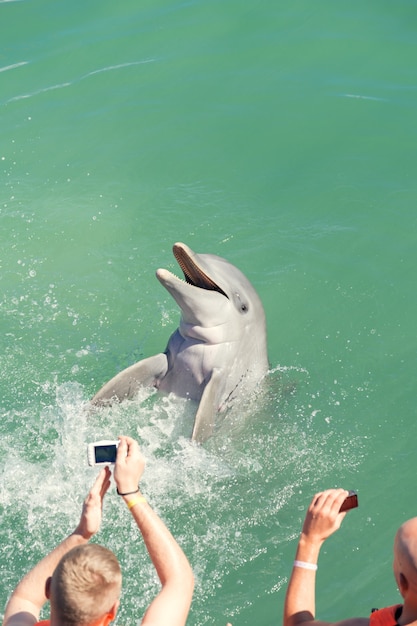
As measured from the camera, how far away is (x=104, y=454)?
182 inches

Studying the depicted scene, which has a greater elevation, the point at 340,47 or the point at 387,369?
the point at 340,47

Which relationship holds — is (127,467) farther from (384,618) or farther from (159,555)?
(384,618)

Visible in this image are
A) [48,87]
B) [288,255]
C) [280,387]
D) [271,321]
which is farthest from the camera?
[48,87]

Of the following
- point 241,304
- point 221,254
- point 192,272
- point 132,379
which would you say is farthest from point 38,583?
point 221,254

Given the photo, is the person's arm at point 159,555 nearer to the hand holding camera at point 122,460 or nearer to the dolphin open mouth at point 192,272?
the hand holding camera at point 122,460

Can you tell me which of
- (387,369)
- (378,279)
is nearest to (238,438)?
(387,369)

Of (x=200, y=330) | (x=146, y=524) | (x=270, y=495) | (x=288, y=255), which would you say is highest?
(x=146, y=524)

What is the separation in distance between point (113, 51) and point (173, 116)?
264 centimetres

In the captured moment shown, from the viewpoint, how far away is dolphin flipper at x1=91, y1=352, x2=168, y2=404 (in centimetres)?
770

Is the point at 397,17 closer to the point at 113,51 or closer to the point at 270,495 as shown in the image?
the point at 113,51

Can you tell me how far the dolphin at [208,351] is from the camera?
7.49 metres

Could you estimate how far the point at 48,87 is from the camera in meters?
14.4

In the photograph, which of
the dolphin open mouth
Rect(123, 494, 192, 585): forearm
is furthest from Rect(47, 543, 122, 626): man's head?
the dolphin open mouth

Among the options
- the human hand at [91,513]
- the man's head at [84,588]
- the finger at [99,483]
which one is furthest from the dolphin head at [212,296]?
the man's head at [84,588]
